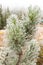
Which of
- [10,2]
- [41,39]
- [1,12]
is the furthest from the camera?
[10,2]

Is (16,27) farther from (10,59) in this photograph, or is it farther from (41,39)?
(41,39)

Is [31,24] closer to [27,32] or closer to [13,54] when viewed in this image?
[27,32]

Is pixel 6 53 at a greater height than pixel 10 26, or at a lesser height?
lesser

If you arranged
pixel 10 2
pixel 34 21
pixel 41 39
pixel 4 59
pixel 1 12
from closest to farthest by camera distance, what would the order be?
pixel 4 59 < pixel 34 21 < pixel 41 39 < pixel 1 12 < pixel 10 2

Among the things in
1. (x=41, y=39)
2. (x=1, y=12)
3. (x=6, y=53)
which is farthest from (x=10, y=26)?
(x=1, y=12)

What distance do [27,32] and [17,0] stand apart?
100 inches

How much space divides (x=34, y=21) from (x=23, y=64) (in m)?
0.30

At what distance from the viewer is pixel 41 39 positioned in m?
2.11

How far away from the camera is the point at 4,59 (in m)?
1.32

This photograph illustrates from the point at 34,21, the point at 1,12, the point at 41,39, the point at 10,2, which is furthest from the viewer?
the point at 10,2

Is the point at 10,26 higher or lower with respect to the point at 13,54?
higher

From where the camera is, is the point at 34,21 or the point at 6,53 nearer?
the point at 6,53

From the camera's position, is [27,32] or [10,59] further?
[27,32]

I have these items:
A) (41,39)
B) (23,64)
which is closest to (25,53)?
(23,64)
